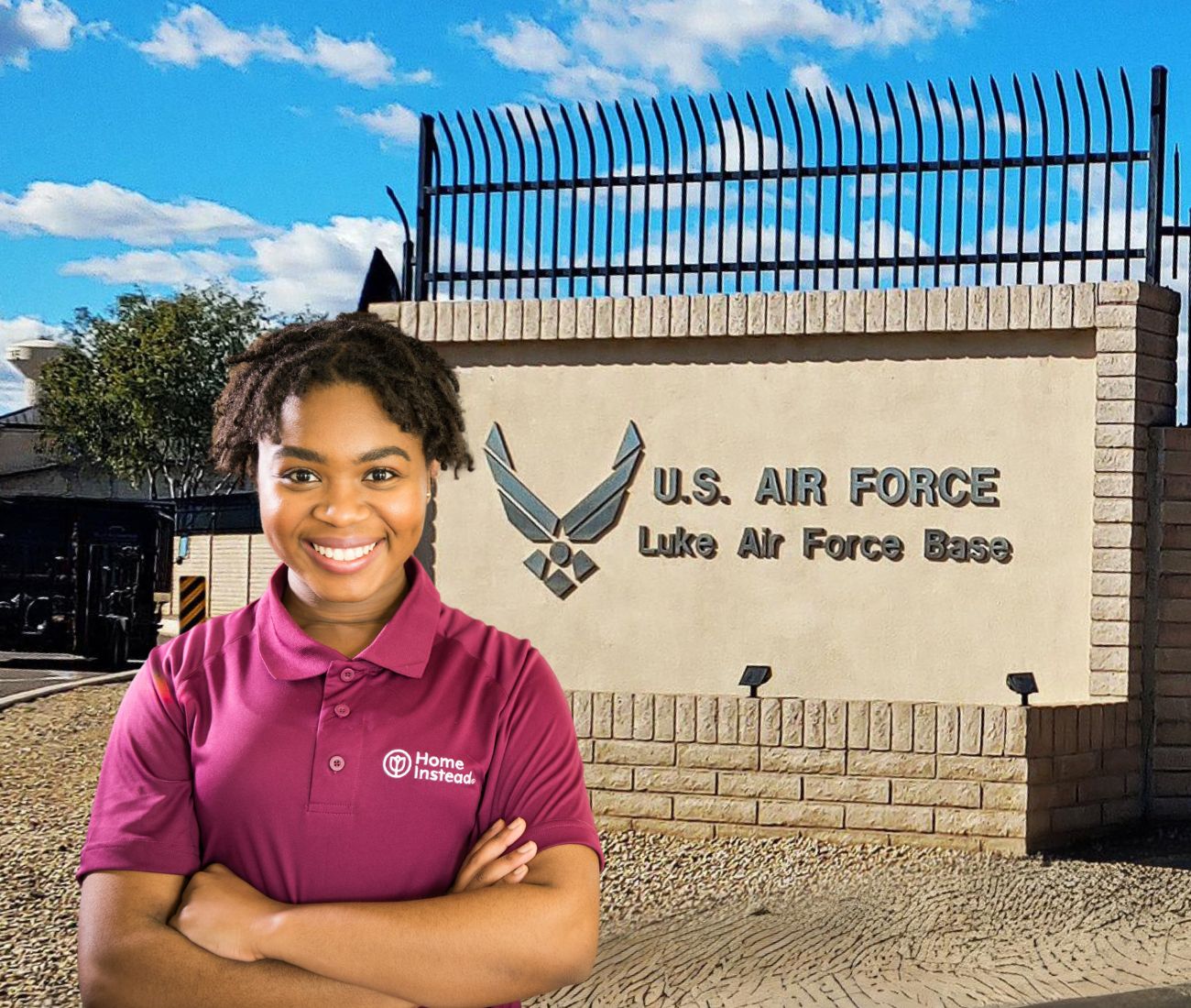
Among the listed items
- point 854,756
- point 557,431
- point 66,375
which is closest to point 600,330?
point 557,431

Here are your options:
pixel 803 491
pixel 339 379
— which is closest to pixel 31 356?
pixel 803 491

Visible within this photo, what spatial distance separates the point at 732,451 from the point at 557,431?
46.9 inches

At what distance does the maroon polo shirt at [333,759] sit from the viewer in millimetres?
1934

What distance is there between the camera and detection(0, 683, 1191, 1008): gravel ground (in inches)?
240

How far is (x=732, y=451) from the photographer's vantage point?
9914 mm

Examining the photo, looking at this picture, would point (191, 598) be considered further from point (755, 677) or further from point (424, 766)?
point (424, 766)

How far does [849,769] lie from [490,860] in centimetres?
699

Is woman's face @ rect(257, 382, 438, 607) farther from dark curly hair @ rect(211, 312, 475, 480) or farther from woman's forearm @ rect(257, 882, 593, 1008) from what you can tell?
woman's forearm @ rect(257, 882, 593, 1008)

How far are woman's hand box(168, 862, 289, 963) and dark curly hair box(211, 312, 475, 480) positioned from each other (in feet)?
→ 1.94

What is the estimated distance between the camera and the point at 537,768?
2045mm

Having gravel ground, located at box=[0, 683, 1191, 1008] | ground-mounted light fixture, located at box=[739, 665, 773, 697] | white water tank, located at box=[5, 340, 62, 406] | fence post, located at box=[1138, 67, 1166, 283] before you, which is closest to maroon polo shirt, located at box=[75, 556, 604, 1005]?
gravel ground, located at box=[0, 683, 1191, 1008]

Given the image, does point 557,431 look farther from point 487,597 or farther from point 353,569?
point 353,569

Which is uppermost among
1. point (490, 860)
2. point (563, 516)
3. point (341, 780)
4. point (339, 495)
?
point (563, 516)

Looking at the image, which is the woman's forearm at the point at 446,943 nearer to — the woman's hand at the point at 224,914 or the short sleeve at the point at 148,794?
the woman's hand at the point at 224,914
